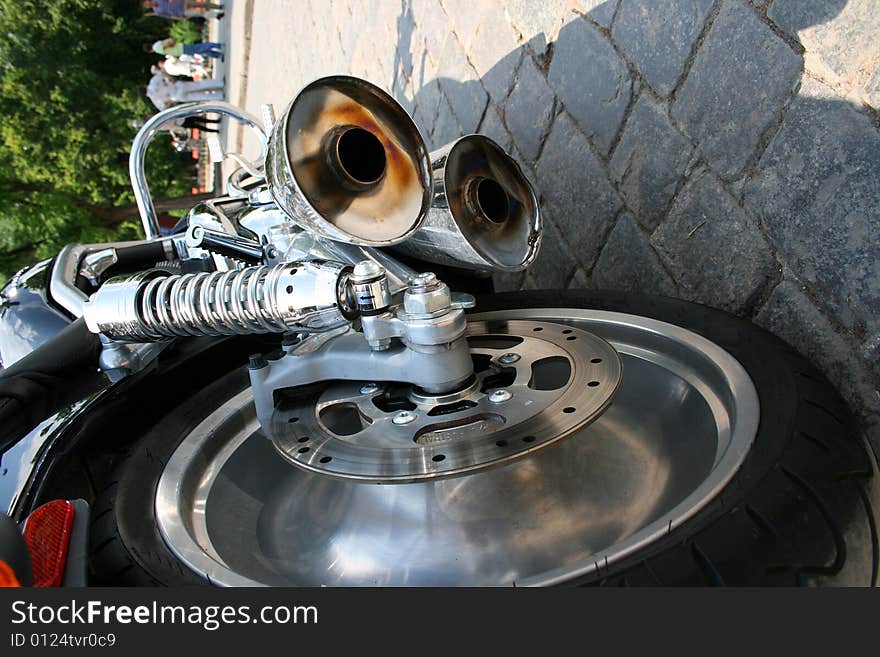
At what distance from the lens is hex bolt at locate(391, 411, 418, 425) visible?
72cm

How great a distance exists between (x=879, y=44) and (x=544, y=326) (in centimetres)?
47

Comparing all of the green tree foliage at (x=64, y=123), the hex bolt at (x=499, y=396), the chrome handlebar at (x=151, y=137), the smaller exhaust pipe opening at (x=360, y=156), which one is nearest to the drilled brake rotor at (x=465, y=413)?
the hex bolt at (x=499, y=396)

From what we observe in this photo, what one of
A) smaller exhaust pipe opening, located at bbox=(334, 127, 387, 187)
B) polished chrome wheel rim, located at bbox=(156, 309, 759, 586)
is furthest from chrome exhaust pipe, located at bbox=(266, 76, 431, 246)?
polished chrome wheel rim, located at bbox=(156, 309, 759, 586)

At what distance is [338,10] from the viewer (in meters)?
3.13

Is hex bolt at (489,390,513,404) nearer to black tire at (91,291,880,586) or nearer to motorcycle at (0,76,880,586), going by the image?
motorcycle at (0,76,880,586)

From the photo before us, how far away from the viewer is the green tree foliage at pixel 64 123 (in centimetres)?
734

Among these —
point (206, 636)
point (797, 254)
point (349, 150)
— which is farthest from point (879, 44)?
point (206, 636)

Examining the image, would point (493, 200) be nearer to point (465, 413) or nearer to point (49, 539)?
point (465, 413)

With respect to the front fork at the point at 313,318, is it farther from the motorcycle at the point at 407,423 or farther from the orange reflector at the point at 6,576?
the orange reflector at the point at 6,576

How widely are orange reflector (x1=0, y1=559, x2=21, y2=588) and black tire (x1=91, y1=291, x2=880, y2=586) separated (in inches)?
5.4

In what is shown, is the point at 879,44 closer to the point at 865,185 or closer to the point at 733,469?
the point at 865,185

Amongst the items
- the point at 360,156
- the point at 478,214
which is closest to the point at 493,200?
the point at 478,214

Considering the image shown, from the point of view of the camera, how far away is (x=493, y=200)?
91 centimetres

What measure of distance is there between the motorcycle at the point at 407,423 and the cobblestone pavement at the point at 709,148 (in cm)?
17
